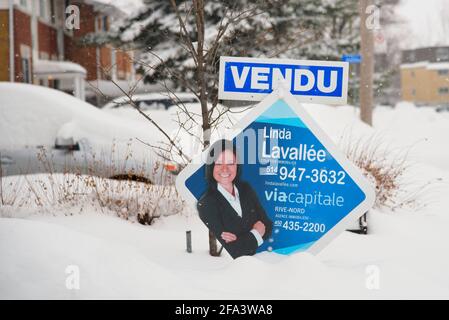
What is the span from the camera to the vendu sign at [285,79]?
3.60m

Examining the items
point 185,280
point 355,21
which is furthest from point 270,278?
point 355,21

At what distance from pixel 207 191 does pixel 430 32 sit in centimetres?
6027

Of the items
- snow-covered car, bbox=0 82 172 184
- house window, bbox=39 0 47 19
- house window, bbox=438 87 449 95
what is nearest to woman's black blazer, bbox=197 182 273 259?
snow-covered car, bbox=0 82 172 184

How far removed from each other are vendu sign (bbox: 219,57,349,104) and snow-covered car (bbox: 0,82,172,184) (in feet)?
10.5

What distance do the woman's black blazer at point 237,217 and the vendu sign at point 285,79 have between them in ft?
2.27

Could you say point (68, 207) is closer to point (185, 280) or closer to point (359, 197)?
point (185, 280)

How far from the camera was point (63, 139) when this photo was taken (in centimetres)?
705

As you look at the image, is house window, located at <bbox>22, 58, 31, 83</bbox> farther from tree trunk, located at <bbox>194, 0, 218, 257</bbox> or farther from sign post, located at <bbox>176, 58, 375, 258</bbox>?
sign post, located at <bbox>176, 58, 375, 258</bbox>

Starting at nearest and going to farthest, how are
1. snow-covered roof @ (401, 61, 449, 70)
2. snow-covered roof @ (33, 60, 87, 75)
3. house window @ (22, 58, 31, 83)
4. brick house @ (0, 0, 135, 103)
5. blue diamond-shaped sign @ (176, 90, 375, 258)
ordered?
blue diamond-shaped sign @ (176, 90, 375, 258), brick house @ (0, 0, 135, 103), house window @ (22, 58, 31, 83), snow-covered roof @ (33, 60, 87, 75), snow-covered roof @ (401, 61, 449, 70)

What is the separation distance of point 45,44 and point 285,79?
18.6 m

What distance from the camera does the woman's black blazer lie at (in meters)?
3.64

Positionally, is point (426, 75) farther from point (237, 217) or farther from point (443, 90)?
point (237, 217)
